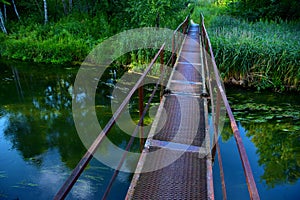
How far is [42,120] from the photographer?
6.81 m

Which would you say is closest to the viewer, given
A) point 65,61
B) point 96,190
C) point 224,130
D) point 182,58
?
point 96,190

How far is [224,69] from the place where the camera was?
9062mm

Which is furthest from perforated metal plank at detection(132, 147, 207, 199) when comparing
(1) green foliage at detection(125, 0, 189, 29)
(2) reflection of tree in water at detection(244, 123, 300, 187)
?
(1) green foliage at detection(125, 0, 189, 29)

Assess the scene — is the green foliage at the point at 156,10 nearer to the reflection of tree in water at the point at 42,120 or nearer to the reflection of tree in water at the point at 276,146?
the reflection of tree in water at the point at 42,120

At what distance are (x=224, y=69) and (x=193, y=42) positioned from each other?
75.5 inches

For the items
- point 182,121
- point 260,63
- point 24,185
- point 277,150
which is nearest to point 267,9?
point 260,63

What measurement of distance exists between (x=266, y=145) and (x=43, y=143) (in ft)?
17.6

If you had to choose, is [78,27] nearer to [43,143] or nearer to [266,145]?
[43,143]

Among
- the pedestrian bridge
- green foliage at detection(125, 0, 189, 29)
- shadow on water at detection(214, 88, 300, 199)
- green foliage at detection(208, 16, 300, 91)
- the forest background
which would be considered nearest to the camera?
the pedestrian bridge

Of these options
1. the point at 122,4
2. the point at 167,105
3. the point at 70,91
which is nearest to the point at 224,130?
the point at 167,105

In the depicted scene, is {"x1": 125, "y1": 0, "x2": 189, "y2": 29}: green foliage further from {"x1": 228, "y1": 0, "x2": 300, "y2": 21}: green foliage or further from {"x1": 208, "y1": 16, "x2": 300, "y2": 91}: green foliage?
{"x1": 228, "y1": 0, "x2": 300, "y2": 21}: green foliage

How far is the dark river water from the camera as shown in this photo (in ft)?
15.3

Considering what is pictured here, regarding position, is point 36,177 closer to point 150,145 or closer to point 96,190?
point 96,190

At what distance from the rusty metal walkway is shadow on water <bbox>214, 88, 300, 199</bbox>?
1593mm
